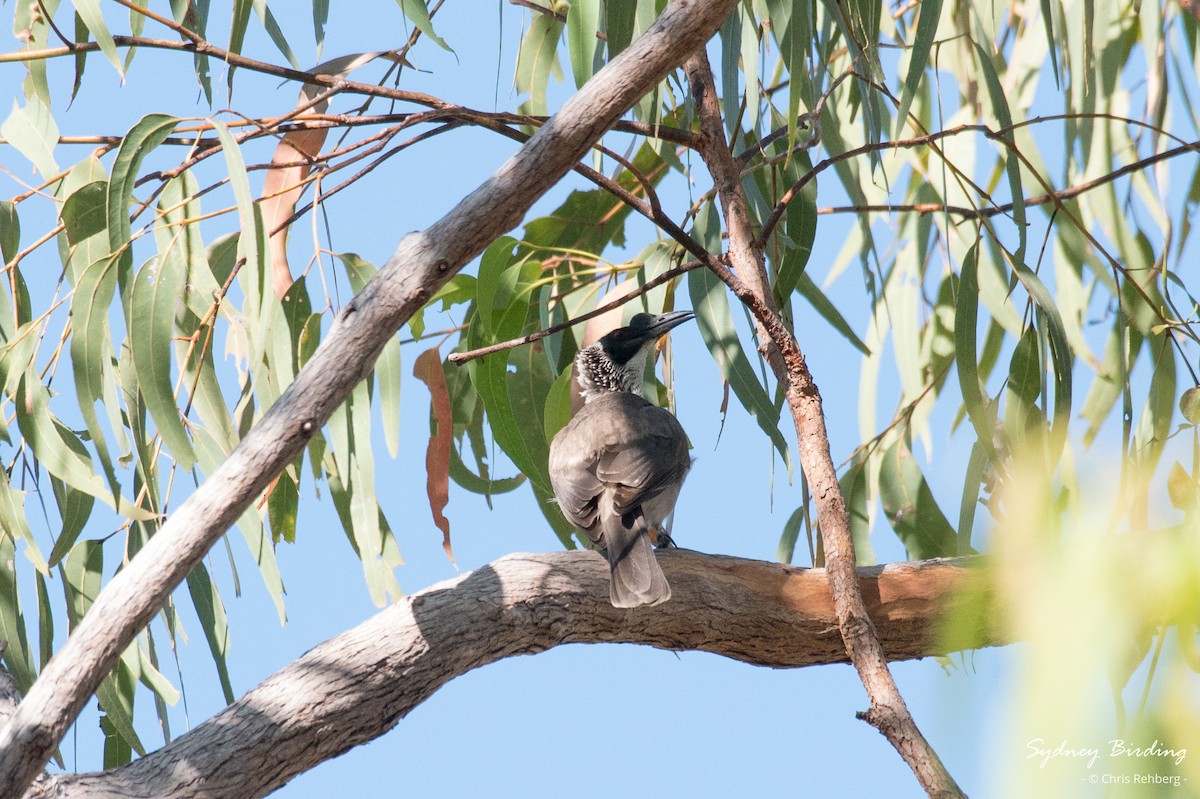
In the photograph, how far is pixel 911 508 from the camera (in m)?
3.45

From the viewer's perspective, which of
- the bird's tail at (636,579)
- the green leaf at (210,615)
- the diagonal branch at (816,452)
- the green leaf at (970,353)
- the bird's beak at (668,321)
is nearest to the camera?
the diagonal branch at (816,452)

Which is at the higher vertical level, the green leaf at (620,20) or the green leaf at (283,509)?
the green leaf at (620,20)

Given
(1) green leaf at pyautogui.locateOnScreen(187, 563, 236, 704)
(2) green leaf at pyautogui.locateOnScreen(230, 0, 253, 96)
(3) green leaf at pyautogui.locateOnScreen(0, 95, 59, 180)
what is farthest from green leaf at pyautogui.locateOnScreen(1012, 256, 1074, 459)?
(3) green leaf at pyautogui.locateOnScreen(0, 95, 59, 180)

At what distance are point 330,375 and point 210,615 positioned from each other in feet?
4.53

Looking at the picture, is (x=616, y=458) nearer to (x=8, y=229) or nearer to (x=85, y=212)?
(x=85, y=212)

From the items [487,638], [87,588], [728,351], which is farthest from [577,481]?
[87,588]

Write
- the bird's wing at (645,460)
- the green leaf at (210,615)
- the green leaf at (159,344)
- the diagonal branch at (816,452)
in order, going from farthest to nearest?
the bird's wing at (645,460)
the green leaf at (210,615)
the green leaf at (159,344)
the diagonal branch at (816,452)

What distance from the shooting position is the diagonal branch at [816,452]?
196 cm

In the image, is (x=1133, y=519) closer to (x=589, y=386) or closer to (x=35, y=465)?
(x=35, y=465)

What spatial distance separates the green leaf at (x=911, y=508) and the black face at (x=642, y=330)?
74cm

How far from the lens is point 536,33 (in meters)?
2.99

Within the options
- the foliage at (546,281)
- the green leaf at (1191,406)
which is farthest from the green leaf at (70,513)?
the green leaf at (1191,406)

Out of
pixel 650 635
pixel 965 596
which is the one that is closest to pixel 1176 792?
pixel 965 596

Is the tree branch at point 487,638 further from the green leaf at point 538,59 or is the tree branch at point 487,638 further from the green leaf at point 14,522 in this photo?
the green leaf at point 538,59
